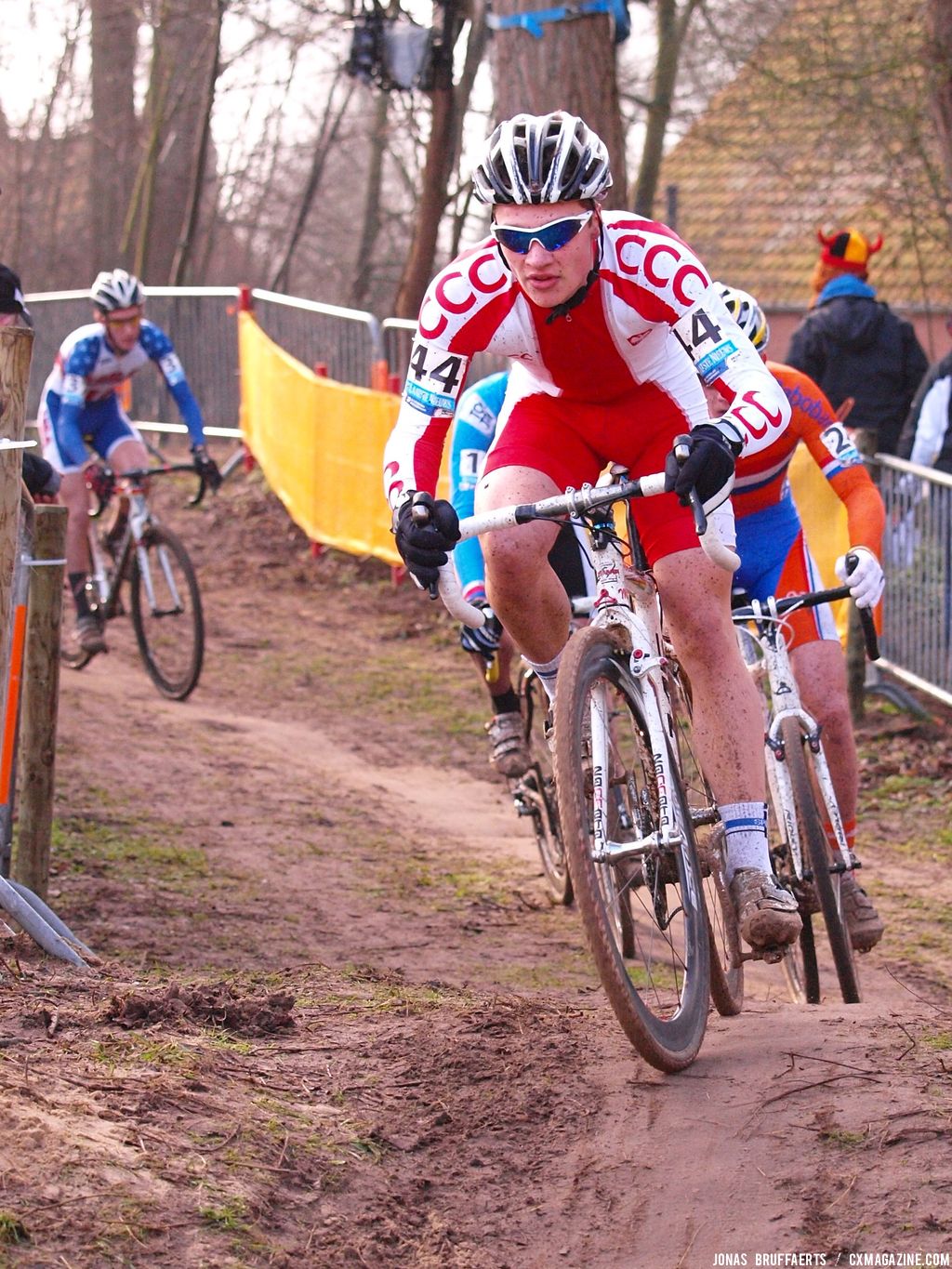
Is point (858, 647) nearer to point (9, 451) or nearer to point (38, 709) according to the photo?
point (38, 709)

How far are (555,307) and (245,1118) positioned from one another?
2.16 meters

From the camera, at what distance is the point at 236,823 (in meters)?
7.04

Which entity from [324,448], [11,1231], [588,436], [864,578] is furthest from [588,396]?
[324,448]

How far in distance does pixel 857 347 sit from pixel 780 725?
4870 mm

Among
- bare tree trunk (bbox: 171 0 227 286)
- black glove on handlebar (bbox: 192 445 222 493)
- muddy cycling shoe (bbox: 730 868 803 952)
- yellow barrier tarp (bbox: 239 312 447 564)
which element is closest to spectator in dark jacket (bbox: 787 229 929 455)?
yellow barrier tarp (bbox: 239 312 447 564)

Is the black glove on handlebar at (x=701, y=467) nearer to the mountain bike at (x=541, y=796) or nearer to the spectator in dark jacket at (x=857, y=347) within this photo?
the mountain bike at (x=541, y=796)

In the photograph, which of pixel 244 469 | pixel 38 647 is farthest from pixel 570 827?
pixel 244 469

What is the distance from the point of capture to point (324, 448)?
13.2m

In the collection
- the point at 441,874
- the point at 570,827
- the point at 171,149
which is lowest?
the point at 441,874

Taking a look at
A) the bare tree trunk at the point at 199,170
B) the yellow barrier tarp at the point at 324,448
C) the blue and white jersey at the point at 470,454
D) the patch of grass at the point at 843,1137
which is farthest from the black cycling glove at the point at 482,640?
the bare tree trunk at the point at 199,170

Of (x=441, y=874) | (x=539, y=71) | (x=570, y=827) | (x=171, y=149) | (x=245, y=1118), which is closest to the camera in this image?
(x=245, y=1118)

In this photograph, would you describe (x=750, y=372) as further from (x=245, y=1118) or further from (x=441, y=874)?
(x=441, y=874)

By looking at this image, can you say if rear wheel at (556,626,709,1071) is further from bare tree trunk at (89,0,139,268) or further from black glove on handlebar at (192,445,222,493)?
bare tree trunk at (89,0,139,268)

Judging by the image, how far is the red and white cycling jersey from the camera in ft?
13.5
